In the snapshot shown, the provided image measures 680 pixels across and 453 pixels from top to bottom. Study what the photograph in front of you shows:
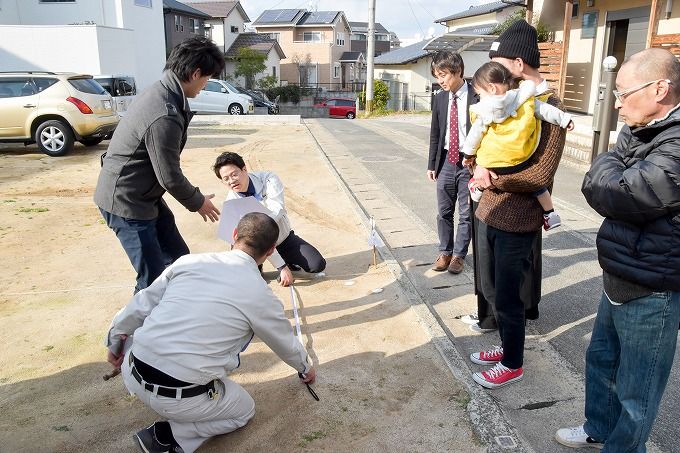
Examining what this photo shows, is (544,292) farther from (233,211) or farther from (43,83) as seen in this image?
(43,83)

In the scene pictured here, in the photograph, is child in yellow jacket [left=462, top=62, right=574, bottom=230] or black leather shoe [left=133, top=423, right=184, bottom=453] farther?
child in yellow jacket [left=462, top=62, right=574, bottom=230]

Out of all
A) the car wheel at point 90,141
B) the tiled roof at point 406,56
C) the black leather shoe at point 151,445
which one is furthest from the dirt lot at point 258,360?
the tiled roof at point 406,56

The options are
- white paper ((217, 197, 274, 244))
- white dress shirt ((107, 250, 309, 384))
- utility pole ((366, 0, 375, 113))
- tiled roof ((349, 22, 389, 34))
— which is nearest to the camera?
white dress shirt ((107, 250, 309, 384))

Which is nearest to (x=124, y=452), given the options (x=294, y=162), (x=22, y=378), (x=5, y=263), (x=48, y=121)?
(x=22, y=378)

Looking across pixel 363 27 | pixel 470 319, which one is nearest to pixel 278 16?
pixel 363 27

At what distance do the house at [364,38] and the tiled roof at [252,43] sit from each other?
1342cm

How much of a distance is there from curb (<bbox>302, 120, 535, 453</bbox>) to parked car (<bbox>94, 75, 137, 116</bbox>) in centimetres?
1126

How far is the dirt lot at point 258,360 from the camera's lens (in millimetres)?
2638

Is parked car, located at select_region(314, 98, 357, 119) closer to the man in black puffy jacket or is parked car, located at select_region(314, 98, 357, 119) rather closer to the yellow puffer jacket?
the yellow puffer jacket

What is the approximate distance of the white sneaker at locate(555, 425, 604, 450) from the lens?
2.51 metres

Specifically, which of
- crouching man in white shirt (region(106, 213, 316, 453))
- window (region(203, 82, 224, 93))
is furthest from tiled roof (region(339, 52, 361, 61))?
crouching man in white shirt (region(106, 213, 316, 453))

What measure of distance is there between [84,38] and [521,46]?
689 inches

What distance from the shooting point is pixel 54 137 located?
35.6 ft

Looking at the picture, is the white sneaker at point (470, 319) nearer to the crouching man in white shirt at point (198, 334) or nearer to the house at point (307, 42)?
the crouching man in white shirt at point (198, 334)
